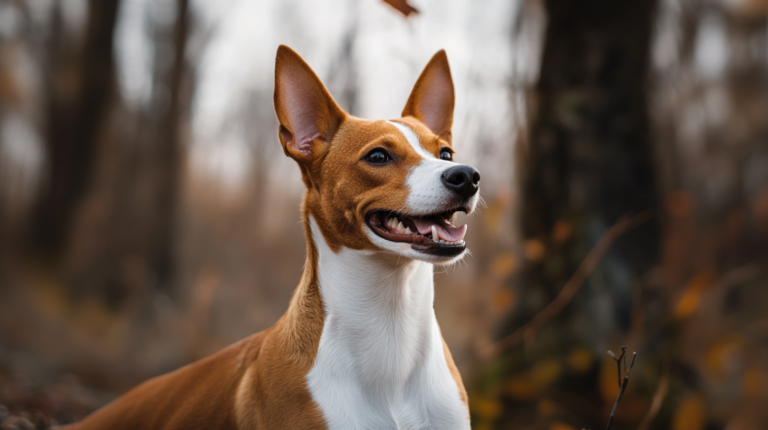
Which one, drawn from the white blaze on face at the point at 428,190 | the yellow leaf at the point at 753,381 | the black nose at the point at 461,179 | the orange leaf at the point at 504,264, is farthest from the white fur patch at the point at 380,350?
the yellow leaf at the point at 753,381

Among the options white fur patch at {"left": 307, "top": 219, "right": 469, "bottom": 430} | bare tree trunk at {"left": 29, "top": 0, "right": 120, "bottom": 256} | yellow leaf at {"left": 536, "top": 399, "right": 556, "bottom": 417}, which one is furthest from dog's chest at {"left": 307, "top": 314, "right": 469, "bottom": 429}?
bare tree trunk at {"left": 29, "top": 0, "right": 120, "bottom": 256}

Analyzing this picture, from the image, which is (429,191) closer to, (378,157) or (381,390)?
(378,157)

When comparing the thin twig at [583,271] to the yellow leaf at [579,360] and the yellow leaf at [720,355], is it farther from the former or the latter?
the yellow leaf at [720,355]

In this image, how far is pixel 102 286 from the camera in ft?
23.5

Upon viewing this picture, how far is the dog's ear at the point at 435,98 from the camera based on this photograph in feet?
8.64

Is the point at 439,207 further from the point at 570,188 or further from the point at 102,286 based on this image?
the point at 102,286

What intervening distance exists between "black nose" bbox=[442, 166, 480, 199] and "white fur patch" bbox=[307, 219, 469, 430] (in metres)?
0.40

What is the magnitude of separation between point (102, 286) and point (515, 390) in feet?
20.3

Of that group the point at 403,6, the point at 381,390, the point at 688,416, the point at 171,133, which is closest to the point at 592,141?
the point at 688,416

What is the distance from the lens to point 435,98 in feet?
8.86

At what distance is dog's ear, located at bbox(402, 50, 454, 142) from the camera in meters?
2.63

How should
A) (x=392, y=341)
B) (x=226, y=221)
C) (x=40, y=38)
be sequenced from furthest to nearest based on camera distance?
(x=40, y=38), (x=226, y=221), (x=392, y=341)

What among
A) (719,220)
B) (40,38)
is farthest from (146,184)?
(719,220)

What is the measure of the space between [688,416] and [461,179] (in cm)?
312
